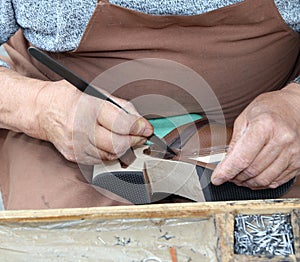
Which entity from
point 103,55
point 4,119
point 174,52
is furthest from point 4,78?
point 174,52

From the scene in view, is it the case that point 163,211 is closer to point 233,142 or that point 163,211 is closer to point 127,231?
point 127,231

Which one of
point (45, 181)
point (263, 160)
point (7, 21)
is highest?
point (7, 21)

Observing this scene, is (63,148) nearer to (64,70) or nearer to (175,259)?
(64,70)

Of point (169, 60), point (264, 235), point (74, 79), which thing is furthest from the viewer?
point (169, 60)

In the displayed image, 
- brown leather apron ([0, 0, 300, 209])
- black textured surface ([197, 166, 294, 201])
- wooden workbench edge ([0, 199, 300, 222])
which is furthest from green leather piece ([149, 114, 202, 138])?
wooden workbench edge ([0, 199, 300, 222])

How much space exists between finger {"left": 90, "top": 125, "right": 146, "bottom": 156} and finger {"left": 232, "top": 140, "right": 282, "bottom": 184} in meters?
0.17

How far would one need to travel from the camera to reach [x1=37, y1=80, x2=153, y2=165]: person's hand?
0.84m

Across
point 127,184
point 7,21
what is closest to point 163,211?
point 127,184

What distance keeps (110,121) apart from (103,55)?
135 mm

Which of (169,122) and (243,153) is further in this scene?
(169,122)

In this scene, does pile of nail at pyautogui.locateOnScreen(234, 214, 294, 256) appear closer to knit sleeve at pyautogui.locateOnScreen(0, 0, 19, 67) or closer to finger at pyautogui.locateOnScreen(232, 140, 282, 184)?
finger at pyautogui.locateOnScreen(232, 140, 282, 184)

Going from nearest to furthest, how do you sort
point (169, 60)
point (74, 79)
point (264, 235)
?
point (264, 235)
point (74, 79)
point (169, 60)

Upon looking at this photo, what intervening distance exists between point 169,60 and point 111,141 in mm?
164

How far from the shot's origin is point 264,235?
0.69 metres
